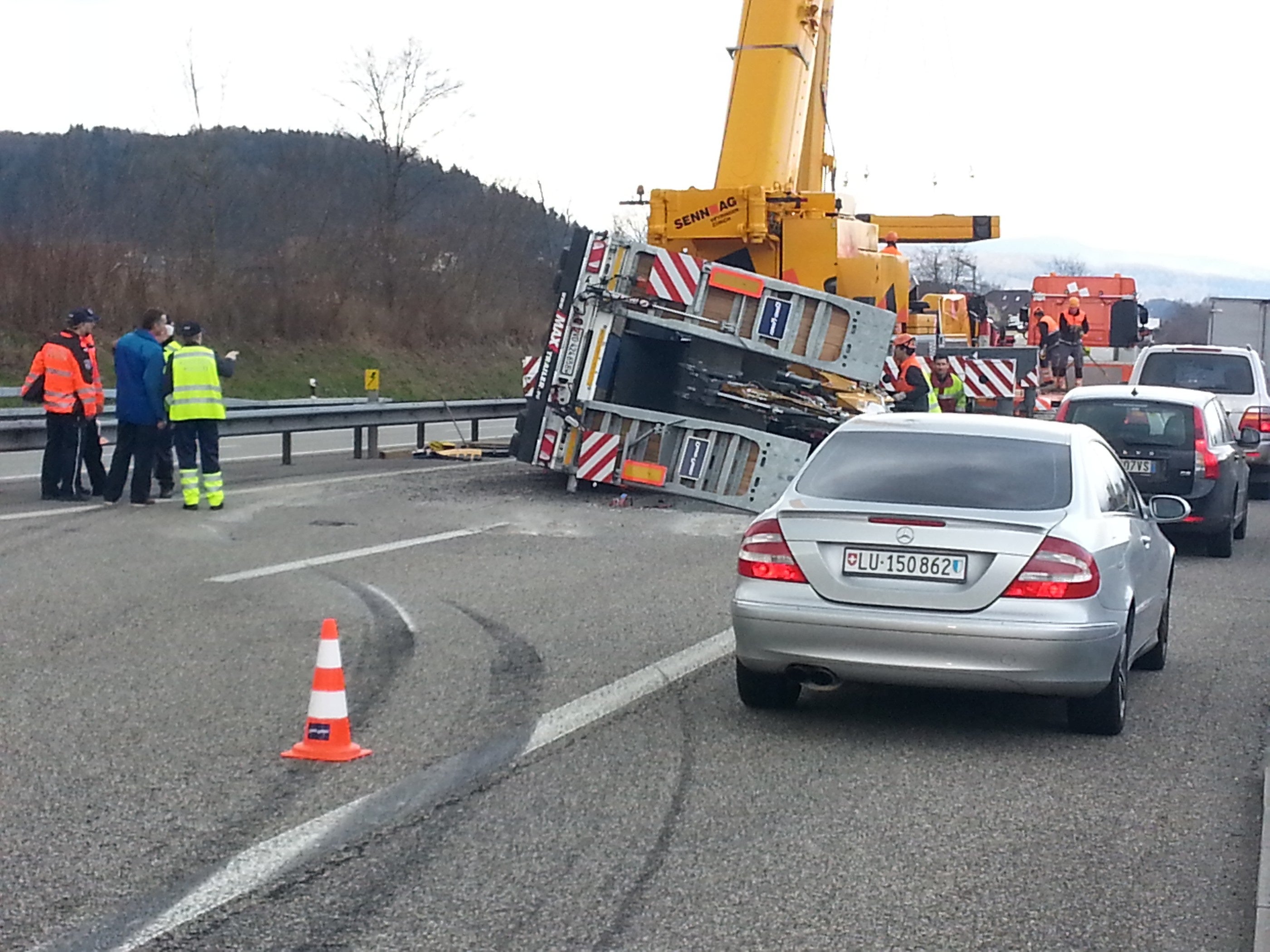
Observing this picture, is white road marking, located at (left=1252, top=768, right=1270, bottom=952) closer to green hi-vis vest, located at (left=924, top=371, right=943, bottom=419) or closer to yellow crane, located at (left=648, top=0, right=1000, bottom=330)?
green hi-vis vest, located at (left=924, top=371, right=943, bottom=419)

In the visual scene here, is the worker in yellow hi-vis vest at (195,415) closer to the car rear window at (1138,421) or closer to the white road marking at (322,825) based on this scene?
the white road marking at (322,825)

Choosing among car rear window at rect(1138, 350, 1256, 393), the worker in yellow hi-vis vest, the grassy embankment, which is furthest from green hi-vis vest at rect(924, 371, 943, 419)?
the grassy embankment

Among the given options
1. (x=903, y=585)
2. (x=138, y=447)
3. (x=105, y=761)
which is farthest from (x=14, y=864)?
(x=138, y=447)

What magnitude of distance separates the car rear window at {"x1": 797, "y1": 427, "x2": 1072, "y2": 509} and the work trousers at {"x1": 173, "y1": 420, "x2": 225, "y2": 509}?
867cm

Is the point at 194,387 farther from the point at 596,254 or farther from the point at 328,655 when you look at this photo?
the point at 328,655

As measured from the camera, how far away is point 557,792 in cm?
608

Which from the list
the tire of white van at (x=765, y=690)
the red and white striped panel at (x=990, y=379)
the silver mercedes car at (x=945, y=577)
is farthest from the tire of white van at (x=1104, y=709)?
the red and white striped panel at (x=990, y=379)

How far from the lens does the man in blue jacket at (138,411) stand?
15227 mm

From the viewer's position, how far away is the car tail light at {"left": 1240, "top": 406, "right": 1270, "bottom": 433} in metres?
19.5

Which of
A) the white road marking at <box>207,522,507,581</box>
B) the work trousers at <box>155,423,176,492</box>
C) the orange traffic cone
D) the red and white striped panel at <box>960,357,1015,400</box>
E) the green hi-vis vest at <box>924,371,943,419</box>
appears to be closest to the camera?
the orange traffic cone

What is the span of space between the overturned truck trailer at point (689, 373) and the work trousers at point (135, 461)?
143 inches

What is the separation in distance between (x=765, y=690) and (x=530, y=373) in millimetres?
11218

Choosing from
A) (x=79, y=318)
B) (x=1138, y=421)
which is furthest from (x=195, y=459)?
(x=1138, y=421)

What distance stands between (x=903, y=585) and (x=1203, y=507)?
8.00m
